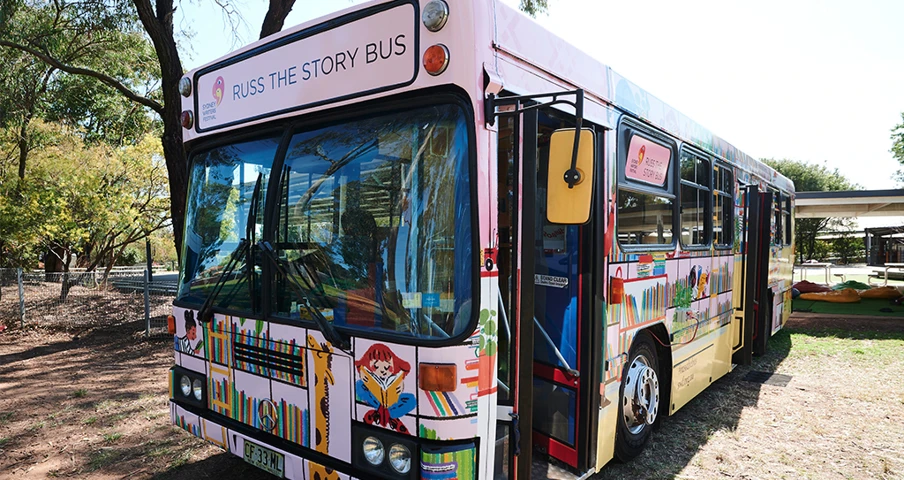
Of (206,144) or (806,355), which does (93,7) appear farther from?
(806,355)

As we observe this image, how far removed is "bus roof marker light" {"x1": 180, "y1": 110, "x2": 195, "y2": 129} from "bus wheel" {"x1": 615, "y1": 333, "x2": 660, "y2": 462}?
137 inches

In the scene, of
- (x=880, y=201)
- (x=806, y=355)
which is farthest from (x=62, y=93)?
(x=880, y=201)

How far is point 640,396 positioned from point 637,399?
0.18 ft

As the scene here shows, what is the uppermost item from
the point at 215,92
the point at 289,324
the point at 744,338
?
the point at 215,92

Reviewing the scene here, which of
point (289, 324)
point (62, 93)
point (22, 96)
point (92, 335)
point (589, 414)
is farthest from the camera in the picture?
point (62, 93)

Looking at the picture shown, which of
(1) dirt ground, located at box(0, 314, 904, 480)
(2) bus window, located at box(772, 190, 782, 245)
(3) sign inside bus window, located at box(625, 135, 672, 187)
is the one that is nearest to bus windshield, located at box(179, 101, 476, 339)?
(3) sign inside bus window, located at box(625, 135, 672, 187)

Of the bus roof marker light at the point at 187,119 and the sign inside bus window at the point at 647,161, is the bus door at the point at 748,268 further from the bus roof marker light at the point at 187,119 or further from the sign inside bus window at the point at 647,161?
the bus roof marker light at the point at 187,119

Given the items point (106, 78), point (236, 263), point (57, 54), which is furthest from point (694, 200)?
point (57, 54)

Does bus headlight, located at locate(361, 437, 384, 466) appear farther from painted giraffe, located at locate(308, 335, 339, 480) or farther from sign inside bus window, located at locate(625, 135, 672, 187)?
sign inside bus window, located at locate(625, 135, 672, 187)

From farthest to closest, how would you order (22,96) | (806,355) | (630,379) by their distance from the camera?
1. (22,96)
2. (806,355)
3. (630,379)

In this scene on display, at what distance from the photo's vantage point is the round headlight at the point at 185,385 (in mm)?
3648

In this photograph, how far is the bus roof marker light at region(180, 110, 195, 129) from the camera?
12.6ft

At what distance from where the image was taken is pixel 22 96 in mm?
12844

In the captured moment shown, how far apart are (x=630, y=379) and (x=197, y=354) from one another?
304 cm
